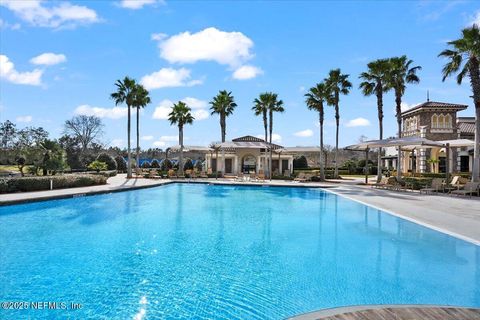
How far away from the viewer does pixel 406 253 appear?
7234 mm

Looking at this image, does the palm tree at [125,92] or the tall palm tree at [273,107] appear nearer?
the palm tree at [125,92]

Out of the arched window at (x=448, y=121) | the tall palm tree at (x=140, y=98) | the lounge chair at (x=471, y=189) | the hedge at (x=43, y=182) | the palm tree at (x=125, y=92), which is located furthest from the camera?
the tall palm tree at (x=140, y=98)

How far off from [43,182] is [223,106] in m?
19.3

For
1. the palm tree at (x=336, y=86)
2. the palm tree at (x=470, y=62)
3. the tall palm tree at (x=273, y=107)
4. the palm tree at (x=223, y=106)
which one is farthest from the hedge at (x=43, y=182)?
the palm tree at (x=470, y=62)

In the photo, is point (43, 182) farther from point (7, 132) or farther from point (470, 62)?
point (7, 132)

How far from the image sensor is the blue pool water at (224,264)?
4.88 metres

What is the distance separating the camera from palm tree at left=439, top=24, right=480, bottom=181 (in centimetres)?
1667

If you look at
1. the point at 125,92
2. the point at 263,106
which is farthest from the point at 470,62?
the point at 125,92

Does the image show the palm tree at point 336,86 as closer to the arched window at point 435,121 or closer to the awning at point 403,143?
the awning at point 403,143

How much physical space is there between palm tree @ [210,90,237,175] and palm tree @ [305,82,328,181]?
8.97 meters

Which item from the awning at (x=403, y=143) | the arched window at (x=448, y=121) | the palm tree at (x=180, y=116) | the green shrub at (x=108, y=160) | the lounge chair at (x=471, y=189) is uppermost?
the palm tree at (x=180, y=116)

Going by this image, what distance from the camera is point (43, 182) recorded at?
55.8ft

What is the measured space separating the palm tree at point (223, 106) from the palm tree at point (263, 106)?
3.48 m

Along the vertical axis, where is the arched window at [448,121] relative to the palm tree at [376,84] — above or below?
below
